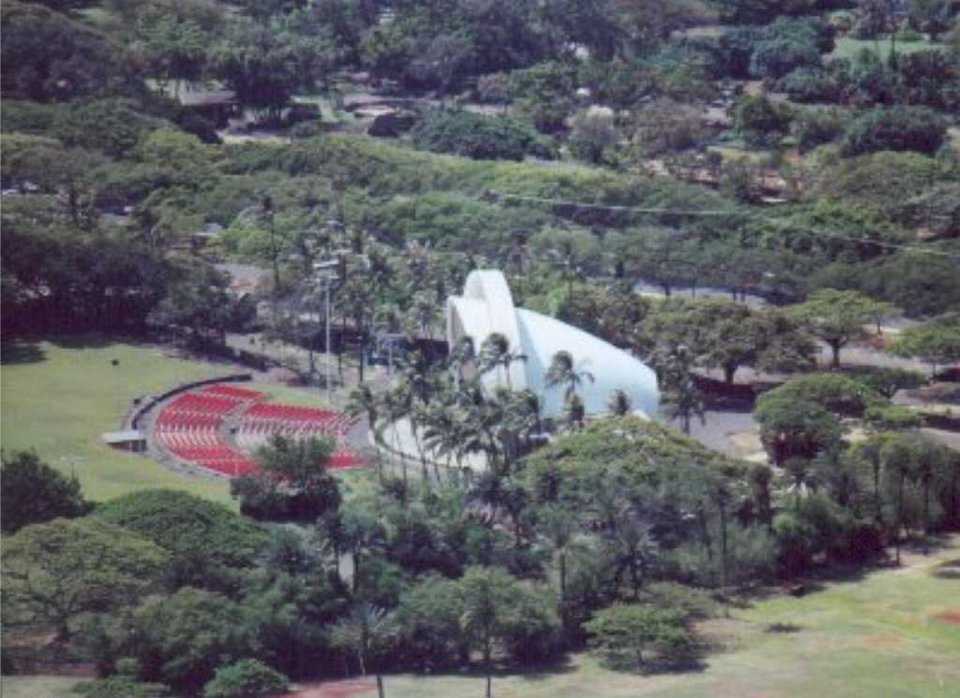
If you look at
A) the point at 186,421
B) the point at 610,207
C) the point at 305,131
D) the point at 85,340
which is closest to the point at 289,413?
the point at 186,421

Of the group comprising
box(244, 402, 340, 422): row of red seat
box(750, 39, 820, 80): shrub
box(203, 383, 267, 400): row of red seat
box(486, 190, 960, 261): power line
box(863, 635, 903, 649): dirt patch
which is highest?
box(750, 39, 820, 80): shrub

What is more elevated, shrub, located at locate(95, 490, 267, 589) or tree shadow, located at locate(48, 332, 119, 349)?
tree shadow, located at locate(48, 332, 119, 349)

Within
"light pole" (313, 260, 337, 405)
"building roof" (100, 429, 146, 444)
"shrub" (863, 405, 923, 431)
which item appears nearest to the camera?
"building roof" (100, 429, 146, 444)

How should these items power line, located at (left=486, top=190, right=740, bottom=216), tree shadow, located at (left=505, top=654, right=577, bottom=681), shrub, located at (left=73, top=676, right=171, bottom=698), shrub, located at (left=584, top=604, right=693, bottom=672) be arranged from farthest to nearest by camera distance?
power line, located at (left=486, top=190, right=740, bottom=216) → shrub, located at (left=584, top=604, right=693, bottom=672) → tree shadow, located at (left=505, top=654, right=577, bottom=681) → shrub, located at (left=73, top=676, right=171, bottom=698)

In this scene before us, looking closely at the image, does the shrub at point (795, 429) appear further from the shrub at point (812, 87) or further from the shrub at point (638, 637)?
the shrub at point (812, 87)

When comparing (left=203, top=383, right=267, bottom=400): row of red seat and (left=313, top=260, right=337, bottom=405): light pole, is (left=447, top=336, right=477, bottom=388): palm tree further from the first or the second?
(left=203, top=383, right=267, bottom=400): row of red seat

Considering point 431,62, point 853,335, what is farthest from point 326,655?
point 431,62

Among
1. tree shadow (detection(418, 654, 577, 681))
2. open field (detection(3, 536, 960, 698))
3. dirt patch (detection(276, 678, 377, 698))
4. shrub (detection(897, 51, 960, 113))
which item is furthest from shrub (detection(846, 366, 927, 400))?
shrub (detection(897, 51, 960, 113))
